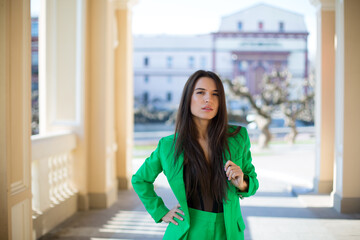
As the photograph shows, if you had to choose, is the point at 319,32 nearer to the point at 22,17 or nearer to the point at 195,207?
the point at 22,17

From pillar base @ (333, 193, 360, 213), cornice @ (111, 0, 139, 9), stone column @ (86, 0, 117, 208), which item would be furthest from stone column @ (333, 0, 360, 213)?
cornice @ (111, 0, 139, 9)

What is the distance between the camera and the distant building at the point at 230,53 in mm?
31250

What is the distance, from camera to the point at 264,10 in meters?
32.0

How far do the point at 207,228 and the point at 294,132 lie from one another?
15198 mm

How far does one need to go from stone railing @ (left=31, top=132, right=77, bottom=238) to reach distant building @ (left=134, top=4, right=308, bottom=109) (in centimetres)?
2621

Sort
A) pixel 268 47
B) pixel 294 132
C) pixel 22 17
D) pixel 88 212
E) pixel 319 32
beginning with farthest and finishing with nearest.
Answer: pixel 268 47 → pixel 294 132 → pixel 319 32 → pixel 88 212 → pixel 22 17

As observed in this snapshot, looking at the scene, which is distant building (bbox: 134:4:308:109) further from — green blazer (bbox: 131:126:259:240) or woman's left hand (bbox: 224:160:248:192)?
woman's left hand (bbox: 224:160:248:192)

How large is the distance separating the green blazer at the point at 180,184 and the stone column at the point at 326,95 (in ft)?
14.6

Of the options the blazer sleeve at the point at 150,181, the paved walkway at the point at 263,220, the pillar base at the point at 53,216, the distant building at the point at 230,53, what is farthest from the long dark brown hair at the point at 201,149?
→ the distant building at the point at 230,53

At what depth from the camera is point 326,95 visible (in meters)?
5.85

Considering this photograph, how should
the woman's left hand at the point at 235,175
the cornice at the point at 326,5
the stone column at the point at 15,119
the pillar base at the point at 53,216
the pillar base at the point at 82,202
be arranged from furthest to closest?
the cornice at the point at 326,5 < the pillar base at the point at 82,202 < the pillar base at the point at 53,216 < the stone column at the point at 15,119 < the woman's left hand at the point at 235,175

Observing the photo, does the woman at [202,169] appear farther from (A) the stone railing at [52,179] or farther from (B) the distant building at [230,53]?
(B) the distant building at [230,53]

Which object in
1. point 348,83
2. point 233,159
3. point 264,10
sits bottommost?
point 233,159

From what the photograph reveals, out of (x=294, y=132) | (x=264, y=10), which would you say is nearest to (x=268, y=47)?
(x=264, y=10)
